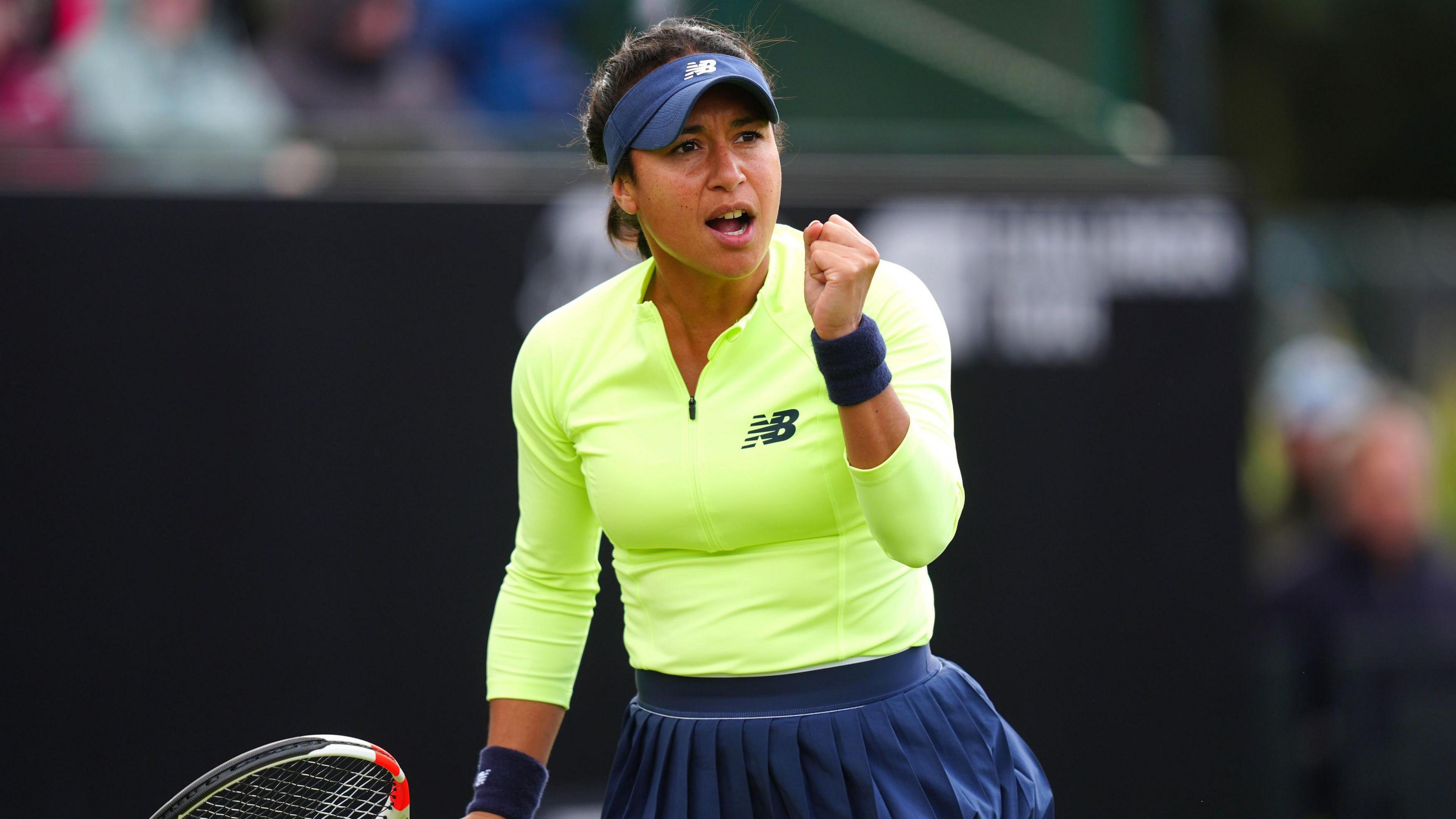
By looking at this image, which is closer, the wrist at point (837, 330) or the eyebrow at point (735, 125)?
the wrist at point (837, 330)

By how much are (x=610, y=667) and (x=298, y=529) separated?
1050 millimetres

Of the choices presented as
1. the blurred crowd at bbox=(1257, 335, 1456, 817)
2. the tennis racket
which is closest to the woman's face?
the tennis racket

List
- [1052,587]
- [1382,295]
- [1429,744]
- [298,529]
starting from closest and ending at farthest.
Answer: [298,529], [1052,587], [1429,744], [1382,295]

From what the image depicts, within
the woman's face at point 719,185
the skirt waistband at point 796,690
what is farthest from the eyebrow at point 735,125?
the skirt waistband at point 796,690

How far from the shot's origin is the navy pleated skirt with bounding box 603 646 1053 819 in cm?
249

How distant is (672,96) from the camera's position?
249cm

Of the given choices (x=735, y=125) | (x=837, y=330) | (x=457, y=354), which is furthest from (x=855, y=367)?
(x=457, y=354)

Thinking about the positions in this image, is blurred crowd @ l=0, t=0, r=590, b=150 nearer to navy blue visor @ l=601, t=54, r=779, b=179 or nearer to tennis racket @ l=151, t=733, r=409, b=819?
tennis racket @ l=151, t=733, r=409, b=819

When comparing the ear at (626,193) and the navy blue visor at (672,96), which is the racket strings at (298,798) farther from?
the navy blue visor at (672,96)

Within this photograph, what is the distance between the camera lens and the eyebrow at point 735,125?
98.9 inches

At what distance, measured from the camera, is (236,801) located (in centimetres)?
290

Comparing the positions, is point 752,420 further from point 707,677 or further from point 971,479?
point 971,479

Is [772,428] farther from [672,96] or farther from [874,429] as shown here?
[672,96]

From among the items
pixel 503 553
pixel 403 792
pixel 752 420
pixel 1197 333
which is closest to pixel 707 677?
pixel 752 420
